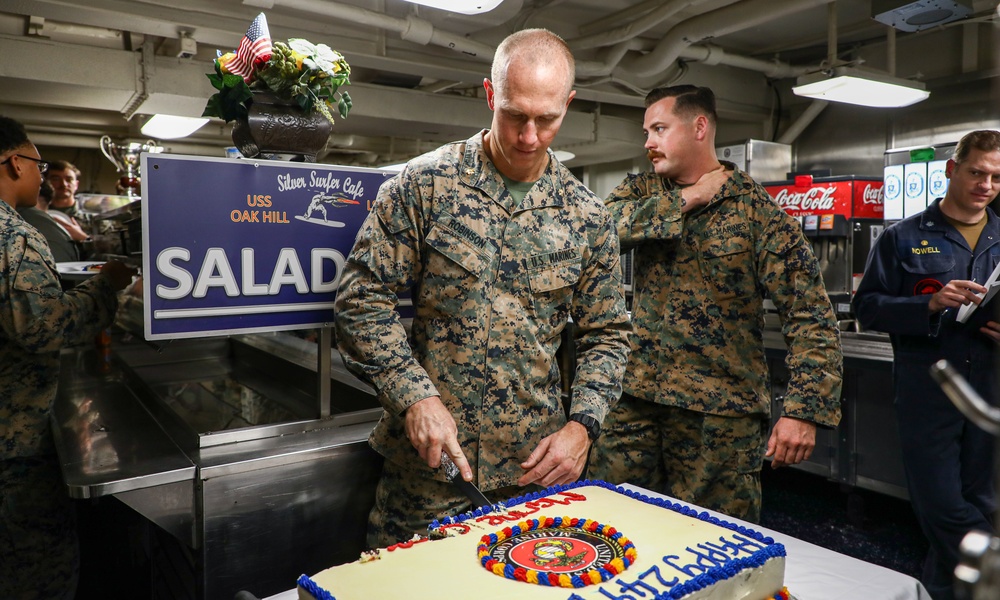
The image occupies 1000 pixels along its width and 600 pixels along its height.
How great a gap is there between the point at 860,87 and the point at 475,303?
13.2 ft

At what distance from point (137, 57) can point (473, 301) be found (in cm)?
482

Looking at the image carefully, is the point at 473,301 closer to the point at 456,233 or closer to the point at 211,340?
the point at 456,233

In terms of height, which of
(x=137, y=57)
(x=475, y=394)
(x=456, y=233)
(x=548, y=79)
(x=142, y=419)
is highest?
(x=137, y=57)

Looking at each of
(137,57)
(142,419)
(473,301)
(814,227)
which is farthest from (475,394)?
(137,57)

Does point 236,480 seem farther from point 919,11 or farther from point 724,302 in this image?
point 919,11

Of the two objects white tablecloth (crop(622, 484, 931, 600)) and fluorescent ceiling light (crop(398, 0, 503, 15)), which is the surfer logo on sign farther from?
fluorescent ceiling light (crop(398, 0, 503, 15))

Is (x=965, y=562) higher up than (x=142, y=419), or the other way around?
(x=965, y=562)

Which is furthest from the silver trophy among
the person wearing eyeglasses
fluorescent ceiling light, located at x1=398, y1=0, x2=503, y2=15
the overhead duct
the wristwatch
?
the overhead duct

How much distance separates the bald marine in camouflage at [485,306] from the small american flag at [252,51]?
0.49 m

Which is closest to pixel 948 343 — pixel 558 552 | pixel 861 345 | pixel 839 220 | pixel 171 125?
pixel 861 345

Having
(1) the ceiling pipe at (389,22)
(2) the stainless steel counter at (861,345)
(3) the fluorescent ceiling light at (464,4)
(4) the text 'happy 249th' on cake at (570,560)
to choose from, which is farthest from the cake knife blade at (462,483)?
(1) the ceiling pipe at (389,22)

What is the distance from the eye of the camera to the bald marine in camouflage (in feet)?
4.95

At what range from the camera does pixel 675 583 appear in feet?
3.13

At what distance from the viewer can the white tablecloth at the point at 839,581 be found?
1.21 metres
